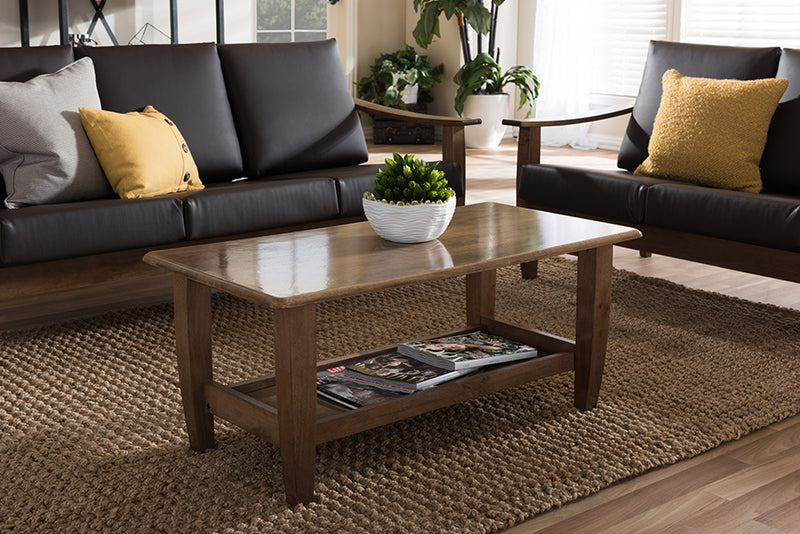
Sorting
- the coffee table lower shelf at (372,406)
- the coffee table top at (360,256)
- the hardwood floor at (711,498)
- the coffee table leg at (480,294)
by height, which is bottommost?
the hardwood floor at (711,498)

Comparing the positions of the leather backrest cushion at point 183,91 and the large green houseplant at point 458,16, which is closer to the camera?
the leather backrest cushion at point 183,91

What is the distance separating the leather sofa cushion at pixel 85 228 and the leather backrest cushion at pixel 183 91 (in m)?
0.54

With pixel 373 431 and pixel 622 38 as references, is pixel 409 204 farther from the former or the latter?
pixel 622 38

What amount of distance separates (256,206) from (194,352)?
114 cm

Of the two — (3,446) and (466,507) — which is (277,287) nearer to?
(466,507)

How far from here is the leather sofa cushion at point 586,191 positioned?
3293 millimetres

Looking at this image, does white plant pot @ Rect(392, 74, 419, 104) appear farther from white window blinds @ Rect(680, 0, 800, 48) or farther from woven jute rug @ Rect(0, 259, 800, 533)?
woven jute rug @ Rect(0, 259, 800, 533)

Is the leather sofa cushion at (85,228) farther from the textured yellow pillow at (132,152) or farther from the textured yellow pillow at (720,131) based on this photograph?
the textured yellow pillow at (720,131)

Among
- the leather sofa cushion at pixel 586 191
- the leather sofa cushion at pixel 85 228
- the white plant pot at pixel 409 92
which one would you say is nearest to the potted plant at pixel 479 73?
the white plant pot at pixel 409 92

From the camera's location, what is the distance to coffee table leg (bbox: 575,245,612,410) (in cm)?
229

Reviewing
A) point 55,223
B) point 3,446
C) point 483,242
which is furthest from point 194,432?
point 55,223

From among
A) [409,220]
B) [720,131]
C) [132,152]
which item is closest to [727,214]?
[720,131]

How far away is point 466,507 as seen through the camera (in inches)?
72.6

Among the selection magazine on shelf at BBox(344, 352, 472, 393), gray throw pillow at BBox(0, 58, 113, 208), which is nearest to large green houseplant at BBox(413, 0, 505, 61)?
gray throw pillow at BBox(0, 58, 113, 208)
